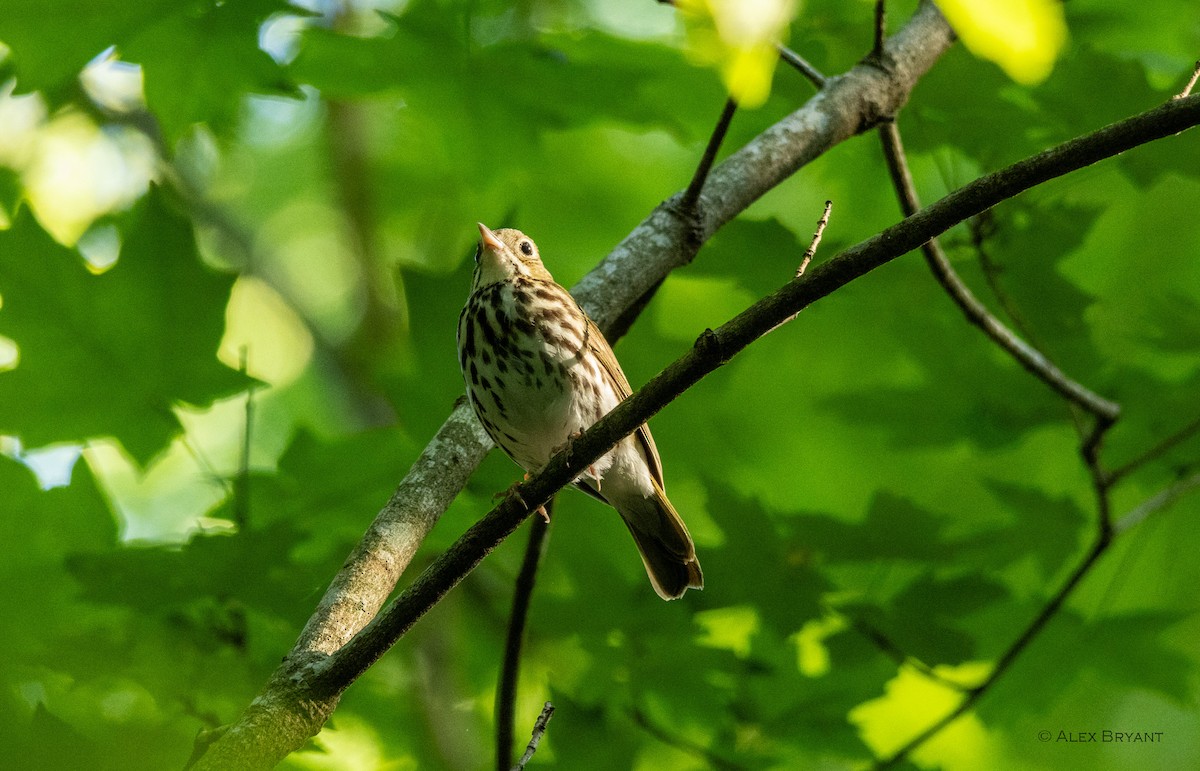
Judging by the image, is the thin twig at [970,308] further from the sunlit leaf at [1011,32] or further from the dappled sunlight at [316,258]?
the dappled sunlight at [316,258]

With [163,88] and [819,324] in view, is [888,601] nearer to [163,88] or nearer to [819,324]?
[819,324]

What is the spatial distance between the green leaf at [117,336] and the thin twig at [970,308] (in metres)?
1.95

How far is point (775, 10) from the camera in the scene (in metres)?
1.24

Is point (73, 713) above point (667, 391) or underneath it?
underneath

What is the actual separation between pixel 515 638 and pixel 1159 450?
2.05 metres

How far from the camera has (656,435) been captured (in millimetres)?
4250

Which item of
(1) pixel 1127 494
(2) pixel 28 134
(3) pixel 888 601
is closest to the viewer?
(3) pixel 888 601

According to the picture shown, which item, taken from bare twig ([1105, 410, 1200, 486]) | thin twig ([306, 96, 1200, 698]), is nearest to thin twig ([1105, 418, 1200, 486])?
bare twig ([1105, 410, 1200, 486])

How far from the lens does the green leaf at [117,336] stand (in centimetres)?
299

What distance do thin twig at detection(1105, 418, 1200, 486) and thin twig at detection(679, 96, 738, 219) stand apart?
156 cm

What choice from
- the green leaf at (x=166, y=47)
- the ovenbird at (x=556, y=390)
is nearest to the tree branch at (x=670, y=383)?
the ovenbird at (x=556, y=390)

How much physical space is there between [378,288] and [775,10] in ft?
20.0

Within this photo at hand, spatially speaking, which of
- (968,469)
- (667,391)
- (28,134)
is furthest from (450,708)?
(28,134)

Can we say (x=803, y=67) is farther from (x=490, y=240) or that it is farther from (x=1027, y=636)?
(x=1027, y=636)
